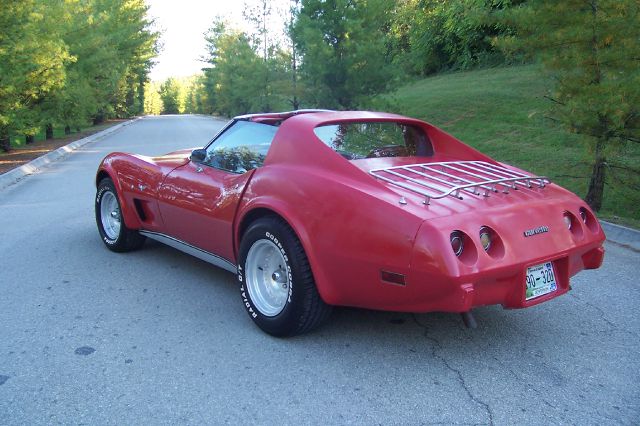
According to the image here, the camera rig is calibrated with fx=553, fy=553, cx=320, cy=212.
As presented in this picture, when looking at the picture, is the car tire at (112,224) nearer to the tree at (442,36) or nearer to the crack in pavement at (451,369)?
the crack in pavement at (451,369)

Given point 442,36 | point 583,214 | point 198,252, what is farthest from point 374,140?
point 442,36

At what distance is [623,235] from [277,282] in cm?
471

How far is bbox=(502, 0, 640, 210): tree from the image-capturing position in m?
6.75

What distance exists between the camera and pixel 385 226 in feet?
10.1

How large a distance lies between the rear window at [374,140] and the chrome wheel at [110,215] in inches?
107

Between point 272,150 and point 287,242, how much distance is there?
0.77 meters

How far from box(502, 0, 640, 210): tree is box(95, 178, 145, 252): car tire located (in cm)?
566

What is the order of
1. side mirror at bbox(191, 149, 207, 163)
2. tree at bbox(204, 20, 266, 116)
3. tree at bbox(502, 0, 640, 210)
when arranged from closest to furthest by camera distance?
side mirror at bbox(191, 149, 207, 163)
tree at bbox(502, 0, 640, 210)
tree at bbox(204, 20, 266, 116)

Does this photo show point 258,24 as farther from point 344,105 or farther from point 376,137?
point 376,137

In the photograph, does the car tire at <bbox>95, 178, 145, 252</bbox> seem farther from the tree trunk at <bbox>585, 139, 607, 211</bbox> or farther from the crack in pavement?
the tree trunk at <bbox>585, 139, 607, 211</bbox>

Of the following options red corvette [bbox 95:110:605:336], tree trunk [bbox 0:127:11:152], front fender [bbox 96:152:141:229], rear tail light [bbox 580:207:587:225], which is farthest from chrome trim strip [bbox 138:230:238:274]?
tree trunk [bbox 0:127:11:152]

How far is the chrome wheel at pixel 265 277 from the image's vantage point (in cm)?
377

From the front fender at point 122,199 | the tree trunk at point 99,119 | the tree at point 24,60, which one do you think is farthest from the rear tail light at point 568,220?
the tree trunk at point 99,119

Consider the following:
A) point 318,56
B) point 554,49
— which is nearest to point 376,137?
point 554,49
